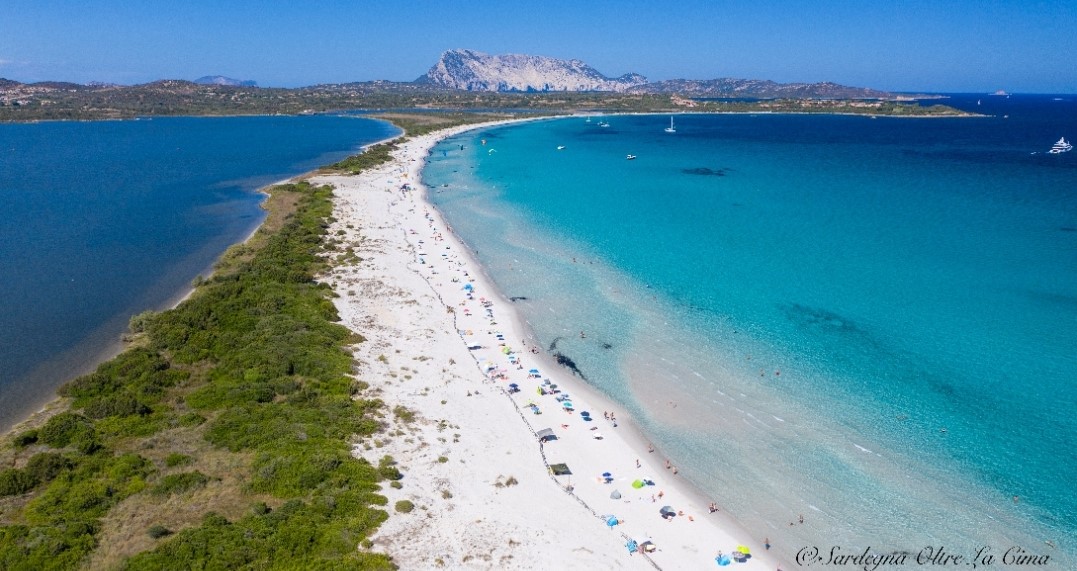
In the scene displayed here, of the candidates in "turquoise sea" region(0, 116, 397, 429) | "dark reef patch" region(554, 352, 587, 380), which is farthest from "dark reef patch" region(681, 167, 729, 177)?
"dark reef patch" region(554, 352, 587, 380)

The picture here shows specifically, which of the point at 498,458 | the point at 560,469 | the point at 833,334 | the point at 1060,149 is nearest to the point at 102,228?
the point at 498,458

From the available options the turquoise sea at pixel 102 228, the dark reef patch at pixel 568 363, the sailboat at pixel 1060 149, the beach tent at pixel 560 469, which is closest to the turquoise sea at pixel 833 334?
the dark reef patch at pixel 568 363

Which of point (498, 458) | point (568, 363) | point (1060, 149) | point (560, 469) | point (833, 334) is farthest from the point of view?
point (1060, 149)

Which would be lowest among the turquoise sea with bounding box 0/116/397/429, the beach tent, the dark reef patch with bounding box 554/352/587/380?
the beach tent

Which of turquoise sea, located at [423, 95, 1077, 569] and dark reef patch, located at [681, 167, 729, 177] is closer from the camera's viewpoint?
turquoise sea, located at [423, 95, 1077, 569]

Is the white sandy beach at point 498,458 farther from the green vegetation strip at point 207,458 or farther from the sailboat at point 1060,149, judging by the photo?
the sailboat at point 1060,149

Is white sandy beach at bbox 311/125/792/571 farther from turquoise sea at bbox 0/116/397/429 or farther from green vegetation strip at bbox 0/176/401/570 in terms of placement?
turquoise sea at bbox 0/116/397/429

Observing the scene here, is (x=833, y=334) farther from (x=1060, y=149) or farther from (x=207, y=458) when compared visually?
(x=1060, y=149)
